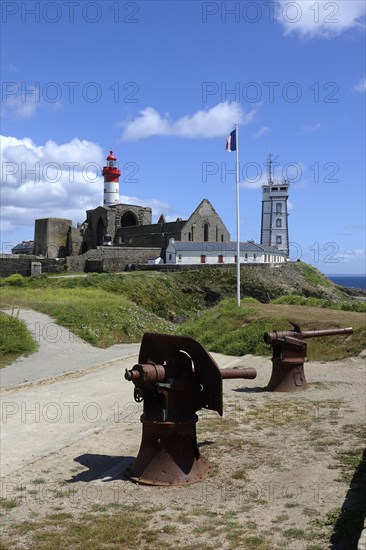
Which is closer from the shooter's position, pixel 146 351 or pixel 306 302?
pixel 146 351

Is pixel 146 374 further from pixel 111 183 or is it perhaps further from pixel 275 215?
pixel 275 215

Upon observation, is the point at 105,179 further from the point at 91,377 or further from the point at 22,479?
the point at 22,479

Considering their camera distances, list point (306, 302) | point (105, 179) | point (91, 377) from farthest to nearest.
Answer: point (105, 179), point (306, 302), point (91, 377)

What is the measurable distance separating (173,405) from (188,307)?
35.8 meters

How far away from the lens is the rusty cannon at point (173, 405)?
6242 millimetres

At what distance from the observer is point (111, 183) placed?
65.6 metres

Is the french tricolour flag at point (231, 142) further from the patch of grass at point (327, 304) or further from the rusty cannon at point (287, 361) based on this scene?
the rusty cannon at point (287, 361)

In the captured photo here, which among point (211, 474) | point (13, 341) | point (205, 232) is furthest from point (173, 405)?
point (205, 232)

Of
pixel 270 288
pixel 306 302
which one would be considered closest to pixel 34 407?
pixel 306 302

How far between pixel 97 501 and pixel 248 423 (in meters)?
3.71

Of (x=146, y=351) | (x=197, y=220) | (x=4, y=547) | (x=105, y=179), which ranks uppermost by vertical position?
(x=105, y=179)

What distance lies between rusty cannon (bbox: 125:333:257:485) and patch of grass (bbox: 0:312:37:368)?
1043 cm

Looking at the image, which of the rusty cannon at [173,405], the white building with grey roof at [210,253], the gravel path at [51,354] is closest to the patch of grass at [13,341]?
the gravel path at [51,354]

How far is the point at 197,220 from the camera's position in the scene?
61.0 m
